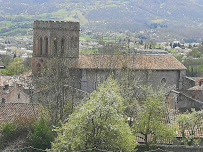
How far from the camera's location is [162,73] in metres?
51.6

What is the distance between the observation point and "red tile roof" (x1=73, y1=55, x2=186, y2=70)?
47.1 m

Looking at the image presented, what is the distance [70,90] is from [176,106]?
9.84 metres

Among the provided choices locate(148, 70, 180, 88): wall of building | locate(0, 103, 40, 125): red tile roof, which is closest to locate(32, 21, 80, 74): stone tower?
locate(148, 70, 180, 88): wall of building

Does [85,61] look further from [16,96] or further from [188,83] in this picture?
[188,83]

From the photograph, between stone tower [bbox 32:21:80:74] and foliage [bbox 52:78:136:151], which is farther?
stone tower [bbox 32:21:80:74]

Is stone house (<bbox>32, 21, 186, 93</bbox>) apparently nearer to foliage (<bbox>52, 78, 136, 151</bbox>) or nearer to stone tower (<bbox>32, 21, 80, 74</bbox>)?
stone tower (<bbox>32, 21, 80, 74</bbox>)

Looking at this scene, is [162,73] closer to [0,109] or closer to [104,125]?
[0,109]

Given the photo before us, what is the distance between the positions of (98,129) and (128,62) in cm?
2544

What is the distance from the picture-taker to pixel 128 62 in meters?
47.5

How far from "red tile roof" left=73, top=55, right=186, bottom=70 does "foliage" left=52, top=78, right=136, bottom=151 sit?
74.8ft

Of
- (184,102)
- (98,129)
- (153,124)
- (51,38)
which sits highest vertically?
(51,38)

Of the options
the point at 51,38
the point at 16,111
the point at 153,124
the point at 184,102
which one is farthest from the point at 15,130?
the point at 51,38

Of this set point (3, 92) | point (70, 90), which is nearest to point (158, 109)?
point (70, 90)

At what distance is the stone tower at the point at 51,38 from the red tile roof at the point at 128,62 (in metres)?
1.66
